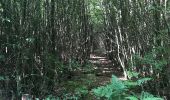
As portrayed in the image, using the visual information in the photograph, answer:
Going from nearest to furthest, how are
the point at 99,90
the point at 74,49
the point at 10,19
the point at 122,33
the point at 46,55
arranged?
the point at 99,90 < the point at 10,19 < the point at 46,55 < the point at 122,33 < the point at 74,49

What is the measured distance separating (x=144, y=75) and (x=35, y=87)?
223cm

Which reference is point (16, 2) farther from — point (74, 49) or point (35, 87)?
point (74, 49)

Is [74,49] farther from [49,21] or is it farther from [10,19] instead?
[10,19]

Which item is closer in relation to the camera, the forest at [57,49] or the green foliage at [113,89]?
the green foliage at [113,89]

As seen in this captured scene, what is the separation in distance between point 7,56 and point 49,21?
5.41ft

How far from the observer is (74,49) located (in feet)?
32.0

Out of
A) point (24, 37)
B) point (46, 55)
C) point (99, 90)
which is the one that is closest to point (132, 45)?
point (46, 55)

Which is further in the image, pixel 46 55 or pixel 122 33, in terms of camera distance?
pixel 122 33

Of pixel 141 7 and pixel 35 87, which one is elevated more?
pixel 141 7

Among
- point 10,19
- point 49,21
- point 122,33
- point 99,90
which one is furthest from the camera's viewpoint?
point 122,33

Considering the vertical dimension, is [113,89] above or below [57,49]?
below

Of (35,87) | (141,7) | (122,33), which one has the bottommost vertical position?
(35,87)

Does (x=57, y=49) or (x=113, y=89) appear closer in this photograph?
(x=113, y=89)

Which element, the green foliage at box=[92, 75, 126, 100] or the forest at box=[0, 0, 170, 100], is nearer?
the green foliage at box=[92, 75, 126, 100]
